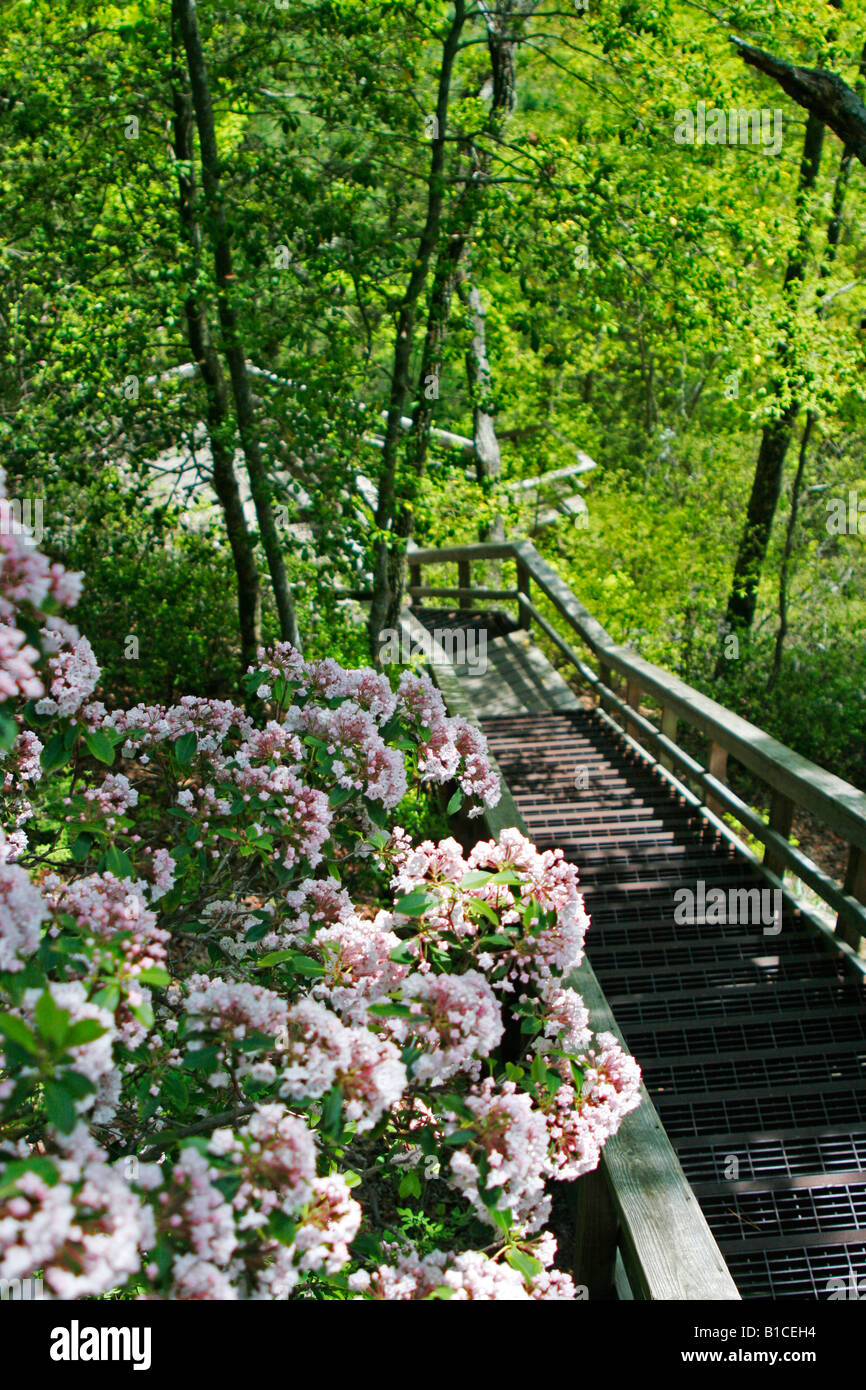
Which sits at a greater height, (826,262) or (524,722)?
(826,262)

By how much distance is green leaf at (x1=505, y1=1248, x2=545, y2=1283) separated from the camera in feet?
6.51

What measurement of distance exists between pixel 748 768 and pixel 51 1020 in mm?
4811

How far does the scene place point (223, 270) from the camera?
6.96m

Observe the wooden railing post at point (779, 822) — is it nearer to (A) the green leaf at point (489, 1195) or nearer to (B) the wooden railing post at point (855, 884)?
(B) the wooden railing post at point (855, 884)

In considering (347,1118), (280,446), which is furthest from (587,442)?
(347,1118)

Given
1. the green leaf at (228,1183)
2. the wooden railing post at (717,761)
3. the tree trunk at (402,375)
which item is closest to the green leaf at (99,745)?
the green leaf at (228,1183)

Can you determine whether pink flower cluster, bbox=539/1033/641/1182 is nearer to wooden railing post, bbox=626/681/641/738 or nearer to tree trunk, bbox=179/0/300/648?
tree trunk, bbox=179/0/300/648

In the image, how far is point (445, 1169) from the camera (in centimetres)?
244

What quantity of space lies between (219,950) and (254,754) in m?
0.61

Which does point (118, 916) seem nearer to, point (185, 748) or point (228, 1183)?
point (228, 1183)

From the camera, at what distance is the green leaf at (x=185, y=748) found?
111 inches

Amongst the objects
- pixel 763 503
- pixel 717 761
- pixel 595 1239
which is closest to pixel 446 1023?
pixel 595 1239

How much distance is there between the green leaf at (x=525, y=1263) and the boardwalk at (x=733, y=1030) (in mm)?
1562
